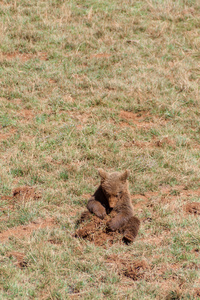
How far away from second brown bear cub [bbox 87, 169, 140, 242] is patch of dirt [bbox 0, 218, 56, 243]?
1.86 ft

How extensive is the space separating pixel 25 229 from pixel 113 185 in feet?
3.91

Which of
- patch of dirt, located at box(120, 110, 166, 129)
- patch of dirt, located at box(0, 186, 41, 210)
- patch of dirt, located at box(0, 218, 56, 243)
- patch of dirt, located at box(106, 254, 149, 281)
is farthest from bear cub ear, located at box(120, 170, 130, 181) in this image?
patch of dirt, located at box(120, 110, 166, 129)

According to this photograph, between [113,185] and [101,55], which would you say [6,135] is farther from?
[101,55]

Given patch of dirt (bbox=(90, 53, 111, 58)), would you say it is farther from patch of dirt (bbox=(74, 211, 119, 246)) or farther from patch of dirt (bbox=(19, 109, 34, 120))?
patch of dirt (bbox=(74, 211, 119, 246))

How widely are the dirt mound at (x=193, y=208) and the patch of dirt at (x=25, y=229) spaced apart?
67.4 inches

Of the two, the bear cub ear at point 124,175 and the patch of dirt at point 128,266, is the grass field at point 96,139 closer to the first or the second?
the patch of dirt at point 128,266

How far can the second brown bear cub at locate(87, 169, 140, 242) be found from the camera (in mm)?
5359

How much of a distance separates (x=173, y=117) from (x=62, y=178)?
8.79 ft

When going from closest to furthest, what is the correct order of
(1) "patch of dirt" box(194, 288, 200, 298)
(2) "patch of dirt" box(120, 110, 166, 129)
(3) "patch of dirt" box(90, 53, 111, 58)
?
1. (1) "patch of dirt" box(194, 288, 200, 298)
2. (2) "patch of dirt" box(120, 110, 166, 129)
3. (3) "patch of dirt" box(90, 53, 111, 58)

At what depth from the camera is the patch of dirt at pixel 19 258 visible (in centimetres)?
498

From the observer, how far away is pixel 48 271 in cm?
483

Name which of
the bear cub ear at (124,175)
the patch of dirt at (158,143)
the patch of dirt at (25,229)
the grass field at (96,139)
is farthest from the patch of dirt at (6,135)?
the bear cub ear at (124,175)

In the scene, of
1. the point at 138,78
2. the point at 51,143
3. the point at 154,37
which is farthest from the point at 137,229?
the point at 154,37

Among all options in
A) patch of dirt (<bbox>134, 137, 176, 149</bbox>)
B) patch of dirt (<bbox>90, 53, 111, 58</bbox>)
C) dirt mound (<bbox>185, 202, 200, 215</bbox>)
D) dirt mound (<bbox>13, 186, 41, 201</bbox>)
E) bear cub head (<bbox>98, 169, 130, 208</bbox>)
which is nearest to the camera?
bear cub head (<bbox>98, 169, 130, 208</bbox>)
